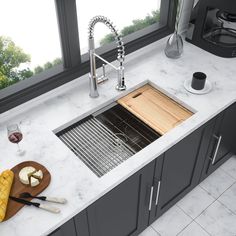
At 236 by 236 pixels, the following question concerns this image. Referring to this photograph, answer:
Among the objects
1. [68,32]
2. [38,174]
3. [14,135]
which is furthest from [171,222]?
[68,32]

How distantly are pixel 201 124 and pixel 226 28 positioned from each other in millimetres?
966

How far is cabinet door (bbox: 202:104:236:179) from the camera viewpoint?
6.87 ft

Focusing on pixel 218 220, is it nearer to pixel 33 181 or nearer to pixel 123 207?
pixel 123 207

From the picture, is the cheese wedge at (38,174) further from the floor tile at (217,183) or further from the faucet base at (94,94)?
the floor tile at (217,183)

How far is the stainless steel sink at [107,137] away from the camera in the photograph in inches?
66.6

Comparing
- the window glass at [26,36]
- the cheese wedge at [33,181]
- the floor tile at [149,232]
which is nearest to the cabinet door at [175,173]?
the floor tile at [149,232]

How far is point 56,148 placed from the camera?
5.39 ft

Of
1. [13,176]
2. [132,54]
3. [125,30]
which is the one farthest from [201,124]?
[125,30]

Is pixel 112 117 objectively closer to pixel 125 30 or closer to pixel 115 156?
pixel 115 156

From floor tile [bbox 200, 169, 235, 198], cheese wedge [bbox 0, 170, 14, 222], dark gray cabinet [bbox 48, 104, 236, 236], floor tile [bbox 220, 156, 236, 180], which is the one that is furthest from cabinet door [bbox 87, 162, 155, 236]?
floor tile [bbox 220, 156, 236, 180]

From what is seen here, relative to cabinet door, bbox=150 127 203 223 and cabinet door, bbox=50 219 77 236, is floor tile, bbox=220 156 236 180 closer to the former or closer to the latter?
cabinet door, bbox=150 127 203 223

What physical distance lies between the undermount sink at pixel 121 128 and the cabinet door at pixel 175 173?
0.14 m

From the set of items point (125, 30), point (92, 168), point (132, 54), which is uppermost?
A: point (132, 54)

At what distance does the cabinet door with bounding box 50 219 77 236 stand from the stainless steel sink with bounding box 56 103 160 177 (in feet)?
0.94
